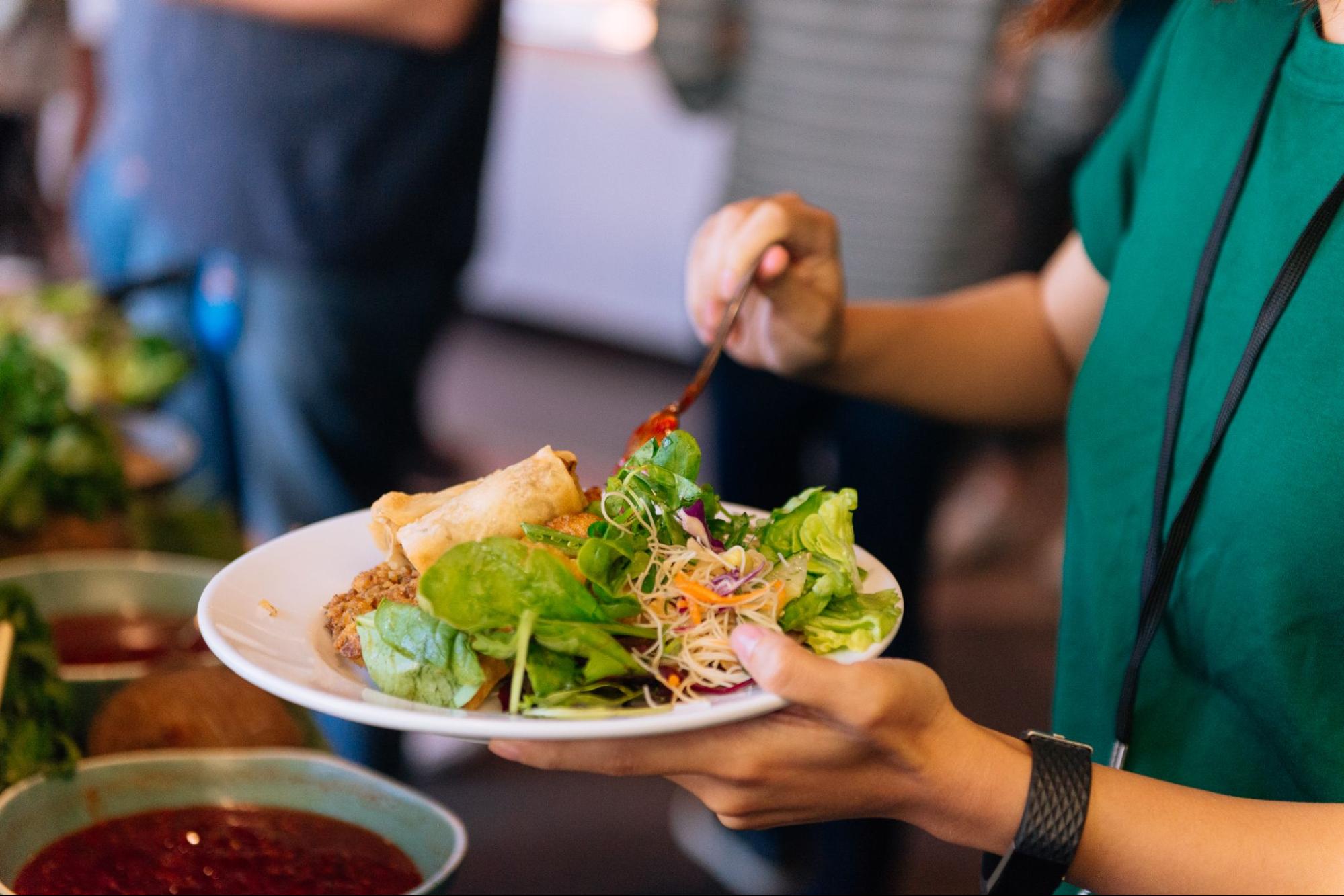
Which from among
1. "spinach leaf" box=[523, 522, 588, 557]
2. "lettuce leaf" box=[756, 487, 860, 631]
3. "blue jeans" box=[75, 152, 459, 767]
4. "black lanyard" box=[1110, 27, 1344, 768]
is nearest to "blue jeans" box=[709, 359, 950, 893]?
"blue jeans" box=[75, 152, 459, 767]

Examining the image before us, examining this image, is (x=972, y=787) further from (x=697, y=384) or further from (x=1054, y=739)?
(x=697, y=384)

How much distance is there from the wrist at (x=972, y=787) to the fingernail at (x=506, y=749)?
26cm

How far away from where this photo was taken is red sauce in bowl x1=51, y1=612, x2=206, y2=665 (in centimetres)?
129

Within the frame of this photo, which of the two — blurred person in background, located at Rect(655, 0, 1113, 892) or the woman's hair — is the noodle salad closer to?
the woman's hair

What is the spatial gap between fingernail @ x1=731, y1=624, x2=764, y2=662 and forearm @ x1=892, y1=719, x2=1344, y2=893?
0.60 feet

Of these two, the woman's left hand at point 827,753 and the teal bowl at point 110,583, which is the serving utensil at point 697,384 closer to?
the woman's left hand at point 827,753

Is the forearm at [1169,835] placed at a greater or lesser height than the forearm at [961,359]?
lesser

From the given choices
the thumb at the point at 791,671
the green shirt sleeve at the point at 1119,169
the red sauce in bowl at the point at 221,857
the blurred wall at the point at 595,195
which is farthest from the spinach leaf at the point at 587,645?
the blurred wall at the point at 595,195

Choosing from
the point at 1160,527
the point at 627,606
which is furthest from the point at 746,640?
the point at 1160,527

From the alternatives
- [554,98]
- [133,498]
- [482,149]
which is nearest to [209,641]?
[133,498]

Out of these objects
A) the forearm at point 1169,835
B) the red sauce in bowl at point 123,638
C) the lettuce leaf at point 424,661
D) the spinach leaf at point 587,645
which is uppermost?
the spinach leaf at point 587,645

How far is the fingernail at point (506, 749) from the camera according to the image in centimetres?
71

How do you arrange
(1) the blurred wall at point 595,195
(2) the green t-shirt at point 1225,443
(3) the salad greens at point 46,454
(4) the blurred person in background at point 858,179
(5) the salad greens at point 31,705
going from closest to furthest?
(2) the green t-shirt at point 1225,443 → (5) the salad greens at point 31,705 → (3) the salad greens at point 46,454 → (4) the blurred person in background at point 858,179 → (1) the blurred wall at point 595,195

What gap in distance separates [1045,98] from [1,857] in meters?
2.46
